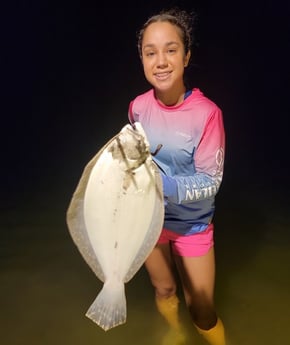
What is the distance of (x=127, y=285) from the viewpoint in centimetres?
353

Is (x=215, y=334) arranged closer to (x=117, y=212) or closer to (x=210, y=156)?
(x=210, y=156)

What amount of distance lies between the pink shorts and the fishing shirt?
0.25ft

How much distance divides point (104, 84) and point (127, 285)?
19.5 ft

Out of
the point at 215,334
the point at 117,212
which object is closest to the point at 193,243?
the point at 215,334

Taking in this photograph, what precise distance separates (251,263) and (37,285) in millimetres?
1659

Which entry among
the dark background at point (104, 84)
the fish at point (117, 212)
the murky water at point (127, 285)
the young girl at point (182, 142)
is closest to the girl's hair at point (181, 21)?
the young girl at point (182, 142)

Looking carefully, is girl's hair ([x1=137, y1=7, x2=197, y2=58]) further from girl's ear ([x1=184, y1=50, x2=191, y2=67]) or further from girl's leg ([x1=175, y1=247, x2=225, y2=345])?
girl's leg ([x1=175, y1=247, x2=225, y2=345])

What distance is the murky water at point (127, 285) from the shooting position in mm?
2998

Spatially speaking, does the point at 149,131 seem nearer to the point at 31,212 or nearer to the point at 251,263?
the point at 251,263

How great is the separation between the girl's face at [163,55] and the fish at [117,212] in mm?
419

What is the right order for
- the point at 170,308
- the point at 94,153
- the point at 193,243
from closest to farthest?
the point at 193,243
the point at 170,308
the point at 94,153

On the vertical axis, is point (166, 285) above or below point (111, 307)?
below

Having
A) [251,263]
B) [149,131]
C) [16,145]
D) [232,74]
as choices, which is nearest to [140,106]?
[149,131]

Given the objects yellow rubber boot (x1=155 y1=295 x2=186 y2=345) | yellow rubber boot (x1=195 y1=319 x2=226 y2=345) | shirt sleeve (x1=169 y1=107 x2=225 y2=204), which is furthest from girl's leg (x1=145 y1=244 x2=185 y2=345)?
shirt sleeve (x1=169 y1=107 x2=225 y2=204)
